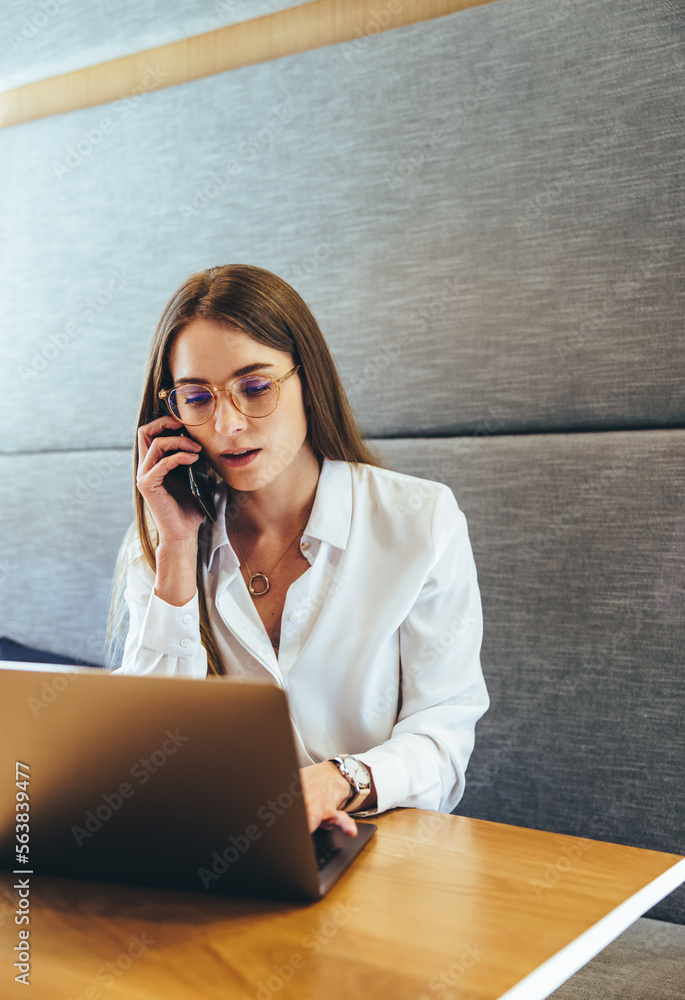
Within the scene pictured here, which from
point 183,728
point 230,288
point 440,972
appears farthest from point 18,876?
point 230,288

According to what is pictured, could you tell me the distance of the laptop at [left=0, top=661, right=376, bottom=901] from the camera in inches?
23.5

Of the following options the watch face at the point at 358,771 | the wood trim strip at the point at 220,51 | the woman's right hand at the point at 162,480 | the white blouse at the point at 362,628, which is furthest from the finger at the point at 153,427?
the wood trim strip at the point at 220,51

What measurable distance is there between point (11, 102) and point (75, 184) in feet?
1.82

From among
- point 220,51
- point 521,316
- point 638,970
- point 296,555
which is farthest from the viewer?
point 220,51

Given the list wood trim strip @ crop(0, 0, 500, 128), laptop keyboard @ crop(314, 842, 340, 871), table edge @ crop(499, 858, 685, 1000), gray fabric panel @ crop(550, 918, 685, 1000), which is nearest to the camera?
table edge @ crop(499, 858, 685, 1000)

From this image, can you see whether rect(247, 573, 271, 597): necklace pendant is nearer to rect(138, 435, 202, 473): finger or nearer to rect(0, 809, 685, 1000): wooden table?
rect(138, 435, 202, 473): finger

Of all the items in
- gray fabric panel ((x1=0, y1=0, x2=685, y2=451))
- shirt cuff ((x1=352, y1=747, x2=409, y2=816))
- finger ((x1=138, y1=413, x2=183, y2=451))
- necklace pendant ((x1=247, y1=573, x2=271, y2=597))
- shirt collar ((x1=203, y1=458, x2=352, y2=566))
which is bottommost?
shirt cuff ((x1=352, y1=747, x2=409, y2=816))

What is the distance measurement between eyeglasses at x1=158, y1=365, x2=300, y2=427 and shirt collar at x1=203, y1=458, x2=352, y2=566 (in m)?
0.16

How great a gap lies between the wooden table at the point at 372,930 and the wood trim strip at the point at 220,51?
166cm

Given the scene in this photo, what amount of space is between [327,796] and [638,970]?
0.58m

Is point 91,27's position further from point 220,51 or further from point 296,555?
point 296,555

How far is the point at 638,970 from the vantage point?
111cm

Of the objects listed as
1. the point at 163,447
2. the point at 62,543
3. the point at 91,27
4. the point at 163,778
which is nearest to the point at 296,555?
the point at 163,447

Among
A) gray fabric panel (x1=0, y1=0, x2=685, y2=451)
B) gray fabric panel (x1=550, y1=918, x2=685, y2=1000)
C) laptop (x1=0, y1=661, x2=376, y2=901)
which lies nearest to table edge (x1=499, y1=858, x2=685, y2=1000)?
laptop (x1=0, y1=661, x2=376, y2=901)
